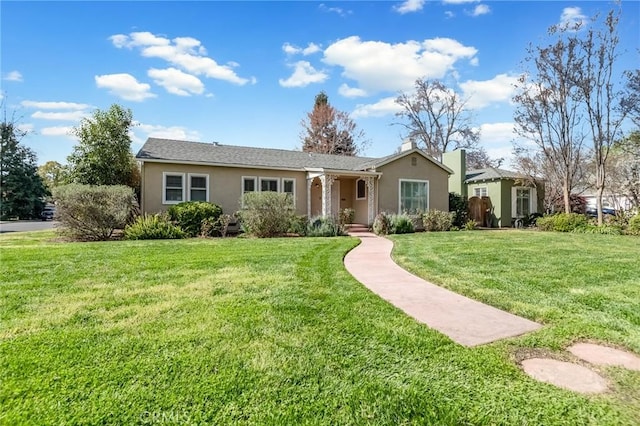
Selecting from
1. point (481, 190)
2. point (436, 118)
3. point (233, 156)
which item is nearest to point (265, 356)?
point (233, 156)

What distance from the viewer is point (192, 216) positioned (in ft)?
40.9

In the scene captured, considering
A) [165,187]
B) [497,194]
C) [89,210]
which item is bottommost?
[89,210]

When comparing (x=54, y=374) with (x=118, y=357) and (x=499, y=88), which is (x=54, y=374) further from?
(x=499, y=88)

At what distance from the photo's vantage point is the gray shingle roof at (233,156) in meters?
14.3

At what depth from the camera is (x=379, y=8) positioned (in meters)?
10.8

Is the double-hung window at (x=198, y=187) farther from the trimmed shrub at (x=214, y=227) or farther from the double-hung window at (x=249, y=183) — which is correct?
the trimmed shrub at (x=214, y=227)

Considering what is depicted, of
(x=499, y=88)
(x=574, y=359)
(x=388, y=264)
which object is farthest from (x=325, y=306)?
(x=499, y=88)

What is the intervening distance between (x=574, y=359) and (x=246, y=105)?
16811mm

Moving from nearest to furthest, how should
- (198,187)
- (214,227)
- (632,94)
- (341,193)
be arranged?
(214,227), (198,187), (632,94), (341,193)

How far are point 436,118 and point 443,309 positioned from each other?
1252 inches

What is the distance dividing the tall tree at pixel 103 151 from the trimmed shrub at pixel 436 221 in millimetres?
14272

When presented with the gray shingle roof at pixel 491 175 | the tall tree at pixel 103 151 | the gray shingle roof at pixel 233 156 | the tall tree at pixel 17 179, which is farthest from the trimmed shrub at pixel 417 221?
the tall tree at pixel 17 179

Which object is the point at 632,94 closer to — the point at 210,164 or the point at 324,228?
the point at 324,228

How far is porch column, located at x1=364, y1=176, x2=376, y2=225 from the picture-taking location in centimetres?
1628
